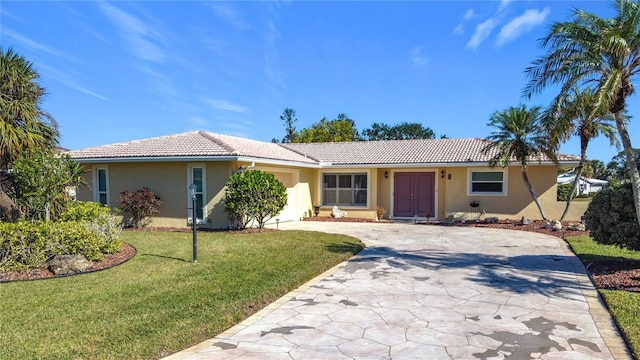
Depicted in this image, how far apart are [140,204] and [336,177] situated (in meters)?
9.87

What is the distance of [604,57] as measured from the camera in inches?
298

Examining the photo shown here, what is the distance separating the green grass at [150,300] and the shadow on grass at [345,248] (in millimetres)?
85

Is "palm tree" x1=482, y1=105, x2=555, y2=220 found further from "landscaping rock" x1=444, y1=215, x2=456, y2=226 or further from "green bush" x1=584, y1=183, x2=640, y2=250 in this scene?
"green bush" x1=584, y1=183, x2=640, y2=250

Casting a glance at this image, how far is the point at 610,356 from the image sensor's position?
4.22 meters

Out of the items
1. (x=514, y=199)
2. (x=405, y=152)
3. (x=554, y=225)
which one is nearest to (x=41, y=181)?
(x=405, y=152)

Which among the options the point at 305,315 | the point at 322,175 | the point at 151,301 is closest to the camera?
the point at 305,315

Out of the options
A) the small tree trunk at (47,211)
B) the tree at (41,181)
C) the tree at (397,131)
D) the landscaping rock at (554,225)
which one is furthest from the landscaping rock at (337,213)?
the tree at (397,131)

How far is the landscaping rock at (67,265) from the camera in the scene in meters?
7.82

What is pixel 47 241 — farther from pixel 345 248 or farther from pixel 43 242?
pixel 345 248

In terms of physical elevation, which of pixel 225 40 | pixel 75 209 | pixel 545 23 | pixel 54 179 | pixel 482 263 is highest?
pixel 225 40

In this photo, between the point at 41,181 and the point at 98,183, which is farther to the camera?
the point at 98,183

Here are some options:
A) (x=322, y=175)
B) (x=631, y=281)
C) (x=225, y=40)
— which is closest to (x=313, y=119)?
(x=322, y=175)

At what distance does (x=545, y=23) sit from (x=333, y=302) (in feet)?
24.8

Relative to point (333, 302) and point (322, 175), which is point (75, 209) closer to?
point (333, 302)
